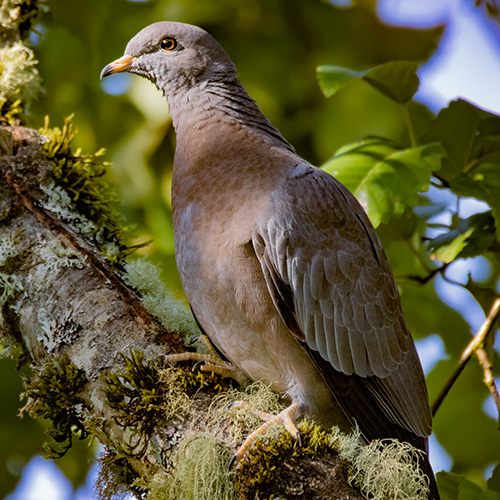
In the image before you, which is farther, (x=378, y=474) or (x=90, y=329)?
(x=90, y=329)

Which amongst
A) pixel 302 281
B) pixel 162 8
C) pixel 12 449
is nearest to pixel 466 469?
pixel 302 281

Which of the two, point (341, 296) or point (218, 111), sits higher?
point (218, 111)

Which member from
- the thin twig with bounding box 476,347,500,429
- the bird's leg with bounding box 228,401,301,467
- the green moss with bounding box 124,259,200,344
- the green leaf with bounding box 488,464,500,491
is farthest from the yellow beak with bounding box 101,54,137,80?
the green leaf with bounding box 488,464,500,491

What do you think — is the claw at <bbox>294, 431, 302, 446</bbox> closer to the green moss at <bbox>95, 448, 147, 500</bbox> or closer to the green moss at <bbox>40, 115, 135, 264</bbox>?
the green moss at <bbox>95, 448, 147, 500</bbox>

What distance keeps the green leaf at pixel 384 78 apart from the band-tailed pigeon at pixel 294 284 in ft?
1.49

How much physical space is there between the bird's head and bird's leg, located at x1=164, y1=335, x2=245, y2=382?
1.43 metres

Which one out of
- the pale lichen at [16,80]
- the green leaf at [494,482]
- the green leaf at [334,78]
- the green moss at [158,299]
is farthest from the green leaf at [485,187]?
the pale lichen at [16,80]

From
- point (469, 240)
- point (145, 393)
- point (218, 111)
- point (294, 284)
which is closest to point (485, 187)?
point (469, 240)

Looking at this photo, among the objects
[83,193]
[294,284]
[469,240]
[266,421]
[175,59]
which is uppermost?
[175,59]

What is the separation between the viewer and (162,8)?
Result: 4582mm

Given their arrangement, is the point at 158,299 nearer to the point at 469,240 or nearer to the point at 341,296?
the point at 341,296

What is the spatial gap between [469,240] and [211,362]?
1.54m

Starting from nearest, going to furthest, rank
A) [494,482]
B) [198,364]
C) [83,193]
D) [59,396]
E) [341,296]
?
[59,396] < [198,364] < [341,296] < [494,482] < [83,193]

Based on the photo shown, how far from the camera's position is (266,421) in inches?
96.9
